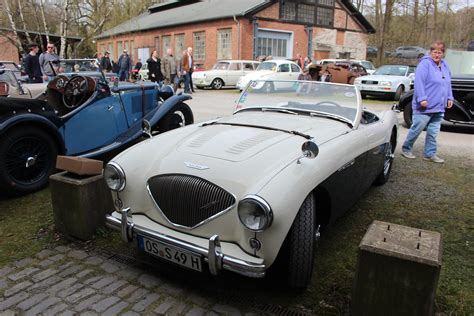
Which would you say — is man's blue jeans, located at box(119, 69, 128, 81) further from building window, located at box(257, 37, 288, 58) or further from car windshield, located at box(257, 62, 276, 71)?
building window, located at box(257, 37, 288, 58)

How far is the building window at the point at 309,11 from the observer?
2950 cm

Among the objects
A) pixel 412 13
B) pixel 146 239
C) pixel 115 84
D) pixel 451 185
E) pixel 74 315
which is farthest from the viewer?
pixel 412 13

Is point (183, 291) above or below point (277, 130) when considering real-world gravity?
below

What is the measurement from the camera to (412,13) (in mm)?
35469

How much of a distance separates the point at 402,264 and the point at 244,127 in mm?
1909

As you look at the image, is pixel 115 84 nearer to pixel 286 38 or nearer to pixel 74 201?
pixel 74 201

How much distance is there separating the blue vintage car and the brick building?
2131cm

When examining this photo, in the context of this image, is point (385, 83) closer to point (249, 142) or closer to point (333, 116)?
point (333, 116)

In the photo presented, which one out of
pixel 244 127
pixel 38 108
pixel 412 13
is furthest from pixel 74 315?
pixel 412 13

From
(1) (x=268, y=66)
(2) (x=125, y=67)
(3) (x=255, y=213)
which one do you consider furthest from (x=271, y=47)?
(3) (x=255, y=213)

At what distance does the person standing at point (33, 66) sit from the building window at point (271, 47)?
18.5 m

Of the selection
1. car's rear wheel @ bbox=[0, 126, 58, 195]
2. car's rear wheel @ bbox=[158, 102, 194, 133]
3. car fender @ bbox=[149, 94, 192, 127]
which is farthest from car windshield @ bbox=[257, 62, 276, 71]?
car's rear wheel @ bbox=[0, 126, 58, 195]

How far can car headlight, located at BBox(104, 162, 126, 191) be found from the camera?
3.18 meters

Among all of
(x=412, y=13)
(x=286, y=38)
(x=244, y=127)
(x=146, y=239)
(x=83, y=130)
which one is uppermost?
(x=412, y=13)
